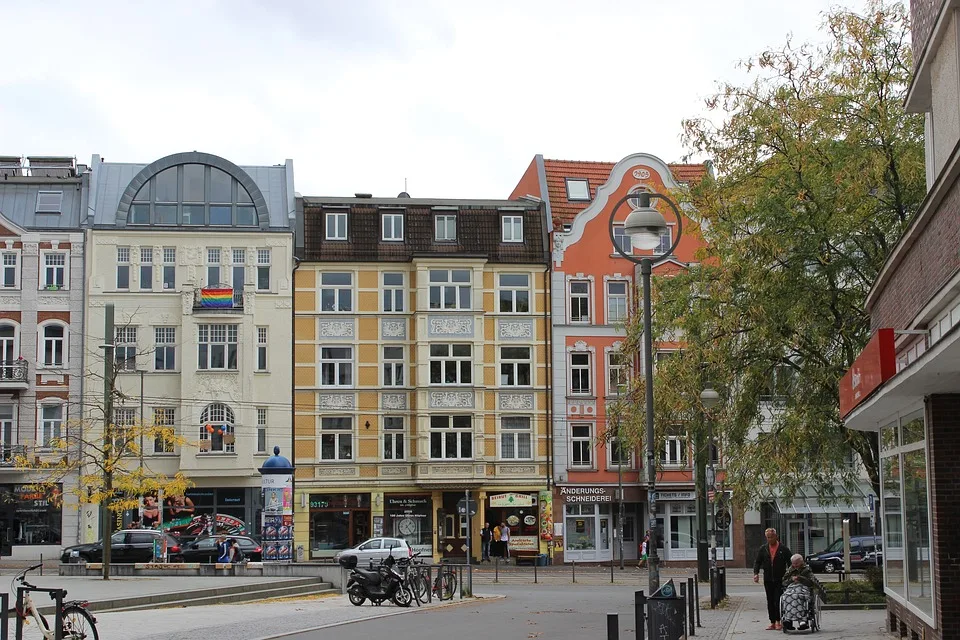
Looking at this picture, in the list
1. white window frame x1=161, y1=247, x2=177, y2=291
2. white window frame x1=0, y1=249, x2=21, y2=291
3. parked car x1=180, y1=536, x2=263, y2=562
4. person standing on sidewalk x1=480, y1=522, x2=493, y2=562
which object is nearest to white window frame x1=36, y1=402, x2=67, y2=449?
white window frame x1=0, y1=249, x2=21, y2=291

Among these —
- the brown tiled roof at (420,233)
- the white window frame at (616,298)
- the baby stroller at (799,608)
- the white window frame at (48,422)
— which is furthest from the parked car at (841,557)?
the white window frame at (48,422)

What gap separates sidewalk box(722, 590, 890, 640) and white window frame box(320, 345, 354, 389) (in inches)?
1123

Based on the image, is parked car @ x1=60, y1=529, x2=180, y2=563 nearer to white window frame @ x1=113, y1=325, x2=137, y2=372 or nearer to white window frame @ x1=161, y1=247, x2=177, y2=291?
white window frame @ x1=113, y1=325, x2=137, y2=372

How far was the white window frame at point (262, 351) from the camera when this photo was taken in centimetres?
5322

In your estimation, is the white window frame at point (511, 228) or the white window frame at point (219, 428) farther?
the white window frame at point (511, 228)

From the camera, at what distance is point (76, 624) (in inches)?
664

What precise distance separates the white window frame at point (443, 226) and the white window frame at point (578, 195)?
205 inches

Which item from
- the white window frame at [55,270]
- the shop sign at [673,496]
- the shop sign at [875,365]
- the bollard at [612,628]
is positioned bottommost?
the bollard at [612,628]

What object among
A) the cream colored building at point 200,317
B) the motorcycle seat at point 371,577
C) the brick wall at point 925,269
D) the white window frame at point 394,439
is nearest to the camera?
the brick wall at point 925,269

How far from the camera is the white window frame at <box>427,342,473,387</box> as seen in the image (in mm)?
53625

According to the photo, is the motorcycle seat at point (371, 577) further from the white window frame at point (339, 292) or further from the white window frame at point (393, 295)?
the white window frame at point (393, 295)

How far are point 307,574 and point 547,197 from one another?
25.4m

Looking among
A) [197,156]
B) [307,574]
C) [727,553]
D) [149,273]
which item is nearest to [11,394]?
[149,273]

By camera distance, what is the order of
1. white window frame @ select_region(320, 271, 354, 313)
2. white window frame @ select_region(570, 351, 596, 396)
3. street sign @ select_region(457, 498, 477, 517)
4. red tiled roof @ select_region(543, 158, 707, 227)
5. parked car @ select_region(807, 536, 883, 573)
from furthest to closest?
red tiled roof @ select_region(543, 158, 707, 227)
white window frame @ select_region(570, 351, 596, 396)
white window frame @ select_region(320, 271, 354, 313)
street sign @ select_region(457, 498, 477, 517)
parked car @ select_region(807, 536, 883, 573)
